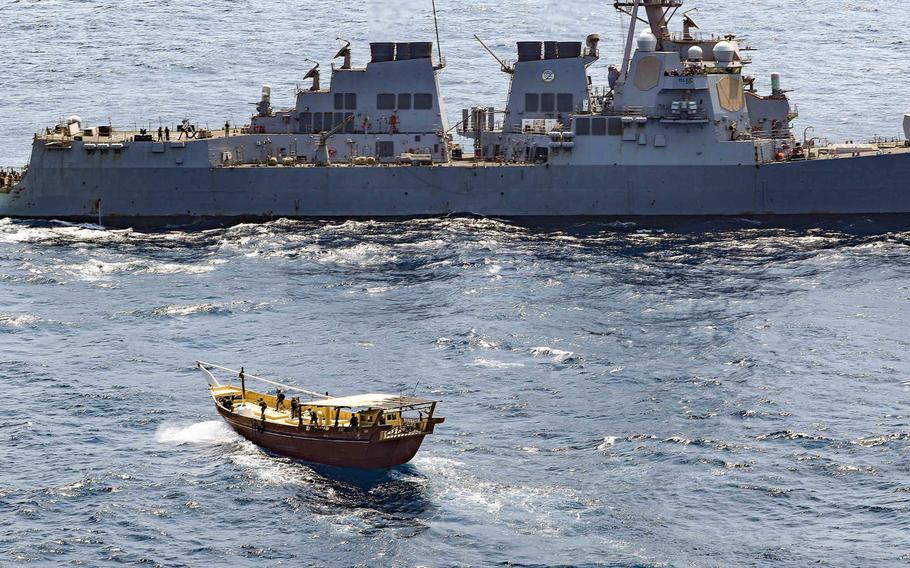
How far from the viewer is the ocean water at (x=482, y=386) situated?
4319cm

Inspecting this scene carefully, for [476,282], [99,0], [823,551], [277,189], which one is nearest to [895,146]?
[476,282]

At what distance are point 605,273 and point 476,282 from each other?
6357mm

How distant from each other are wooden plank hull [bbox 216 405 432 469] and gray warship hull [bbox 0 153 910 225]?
3051 cm

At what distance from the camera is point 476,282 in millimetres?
66062

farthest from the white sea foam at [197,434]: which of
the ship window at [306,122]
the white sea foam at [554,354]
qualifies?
the ship window at [306,122]

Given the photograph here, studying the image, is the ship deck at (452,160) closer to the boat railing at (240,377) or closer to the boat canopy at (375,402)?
the boat railing at (240,377)

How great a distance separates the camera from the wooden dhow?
47.7 meters

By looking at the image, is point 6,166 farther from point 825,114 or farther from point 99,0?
point 825,114

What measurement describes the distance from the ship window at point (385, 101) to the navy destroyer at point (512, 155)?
0.26 feet

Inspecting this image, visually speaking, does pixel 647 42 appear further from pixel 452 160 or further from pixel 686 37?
pixel 452 160

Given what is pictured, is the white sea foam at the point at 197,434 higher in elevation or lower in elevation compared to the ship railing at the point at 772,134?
lower

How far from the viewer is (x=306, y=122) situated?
81812 millimetres

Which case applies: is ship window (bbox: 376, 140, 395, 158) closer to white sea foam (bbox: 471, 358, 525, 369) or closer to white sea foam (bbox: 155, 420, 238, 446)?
white sea foam (bbox: 471, 358, 525, 369)

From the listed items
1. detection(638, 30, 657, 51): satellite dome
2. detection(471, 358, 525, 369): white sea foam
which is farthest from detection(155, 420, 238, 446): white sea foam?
detection(638, 30, 657, 51): satellite dome
